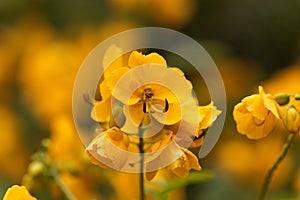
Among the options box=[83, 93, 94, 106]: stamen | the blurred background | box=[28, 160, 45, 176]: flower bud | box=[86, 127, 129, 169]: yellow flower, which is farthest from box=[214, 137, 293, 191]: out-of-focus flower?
box=[86, 127, 129, 169]: yellow flower

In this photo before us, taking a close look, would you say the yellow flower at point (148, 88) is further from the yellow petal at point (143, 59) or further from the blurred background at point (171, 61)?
the blurred background at point (171, 61)

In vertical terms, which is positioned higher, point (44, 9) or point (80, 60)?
point (44, 9)

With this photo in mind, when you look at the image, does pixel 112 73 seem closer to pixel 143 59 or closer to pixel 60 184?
pixel 143 59

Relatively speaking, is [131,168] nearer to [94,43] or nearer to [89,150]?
[89,150]

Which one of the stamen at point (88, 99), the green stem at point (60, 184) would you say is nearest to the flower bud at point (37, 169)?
the green stem at point (60, 184)

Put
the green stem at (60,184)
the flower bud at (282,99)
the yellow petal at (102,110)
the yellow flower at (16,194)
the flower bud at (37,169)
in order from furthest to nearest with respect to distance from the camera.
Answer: the flower bud at (37,169), the green stem at (60,184), the flower bud at (282,99), the yellow petal at (102,110), the yellow flower at (16,194)

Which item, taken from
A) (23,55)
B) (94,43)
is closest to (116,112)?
(94,43)
